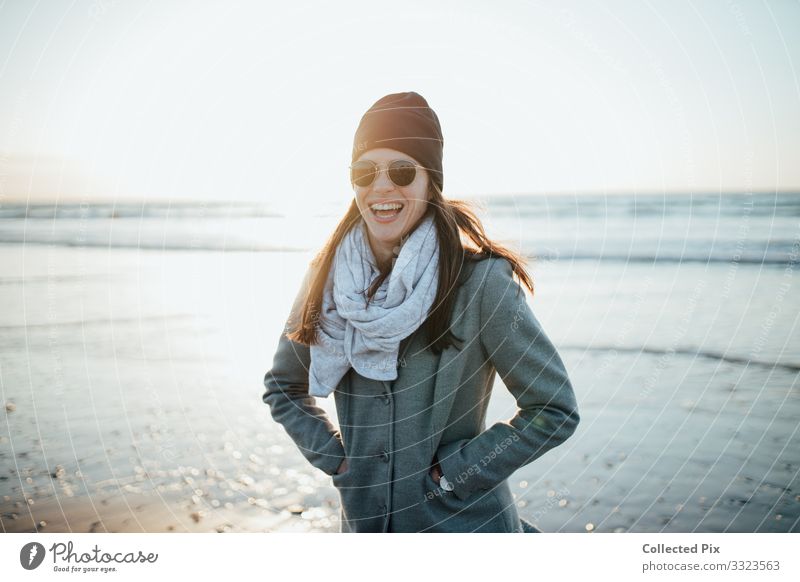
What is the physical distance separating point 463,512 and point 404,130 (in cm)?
143

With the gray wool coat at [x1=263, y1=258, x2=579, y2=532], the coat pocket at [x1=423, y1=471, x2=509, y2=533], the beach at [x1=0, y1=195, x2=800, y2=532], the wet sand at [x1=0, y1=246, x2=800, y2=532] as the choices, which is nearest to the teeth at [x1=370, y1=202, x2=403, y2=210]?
the gray wool coat at [x1=263, y1=258, x2=579, y2=532]

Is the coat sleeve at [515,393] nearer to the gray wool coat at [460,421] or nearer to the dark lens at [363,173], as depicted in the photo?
the gray wool coat at [460,421]

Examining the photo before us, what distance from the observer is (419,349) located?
2.64 m

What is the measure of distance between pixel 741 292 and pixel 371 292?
353 inches

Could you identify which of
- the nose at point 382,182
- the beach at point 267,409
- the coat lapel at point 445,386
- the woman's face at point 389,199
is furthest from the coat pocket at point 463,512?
the beach at point 267,409

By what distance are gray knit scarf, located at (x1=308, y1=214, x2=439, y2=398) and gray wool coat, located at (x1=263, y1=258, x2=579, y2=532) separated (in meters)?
0.09

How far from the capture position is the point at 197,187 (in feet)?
16.7

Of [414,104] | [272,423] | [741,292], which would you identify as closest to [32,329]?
[272,423]

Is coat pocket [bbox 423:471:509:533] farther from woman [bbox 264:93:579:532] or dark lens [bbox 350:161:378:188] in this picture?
dark lens [bbox 350:161:378:188]

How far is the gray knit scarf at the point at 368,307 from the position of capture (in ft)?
8.50

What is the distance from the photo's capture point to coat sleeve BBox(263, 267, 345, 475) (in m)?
2.86

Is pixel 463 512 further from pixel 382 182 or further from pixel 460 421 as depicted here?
pixel 382 182

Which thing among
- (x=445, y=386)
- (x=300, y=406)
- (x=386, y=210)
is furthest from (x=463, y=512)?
(x=386, y=210)
